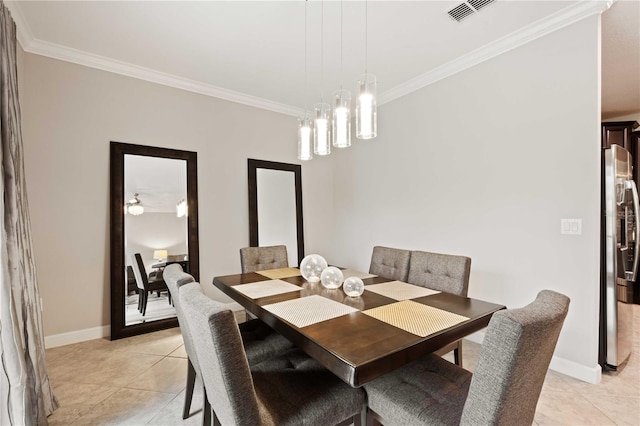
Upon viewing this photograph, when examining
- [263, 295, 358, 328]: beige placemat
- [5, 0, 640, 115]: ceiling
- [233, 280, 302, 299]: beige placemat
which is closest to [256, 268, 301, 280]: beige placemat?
[233, 280, 302, 299]: beige placemat

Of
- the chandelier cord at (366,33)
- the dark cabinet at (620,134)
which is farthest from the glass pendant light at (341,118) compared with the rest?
the dark cabinet at (620,134)

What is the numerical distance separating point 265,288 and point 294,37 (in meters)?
2.06

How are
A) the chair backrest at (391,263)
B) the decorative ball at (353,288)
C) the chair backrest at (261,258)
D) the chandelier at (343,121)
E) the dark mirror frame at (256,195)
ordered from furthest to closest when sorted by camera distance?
the dark mirror frame at (256,195) → the chair backrest at (261,258) → the chair backrest at (391,263) → the chandelier at (343,121) → the decorative ball at (353,288)

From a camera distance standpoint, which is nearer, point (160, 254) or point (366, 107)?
point (366, 107)

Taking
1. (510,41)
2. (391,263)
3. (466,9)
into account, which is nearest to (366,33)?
(466,9)

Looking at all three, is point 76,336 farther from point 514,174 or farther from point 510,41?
point 510,41

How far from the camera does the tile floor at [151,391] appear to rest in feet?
5.61

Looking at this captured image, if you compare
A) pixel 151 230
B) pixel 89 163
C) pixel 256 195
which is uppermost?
pixel 89 163

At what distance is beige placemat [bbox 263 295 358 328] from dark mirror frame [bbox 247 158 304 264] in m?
2.22

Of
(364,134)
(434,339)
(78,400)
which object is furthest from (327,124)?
(78,400)

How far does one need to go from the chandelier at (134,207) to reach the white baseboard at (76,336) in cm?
113

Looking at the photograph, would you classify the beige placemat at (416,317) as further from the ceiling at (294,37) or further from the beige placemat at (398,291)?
the ceiling at (294,37)

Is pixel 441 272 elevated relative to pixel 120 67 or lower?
lower

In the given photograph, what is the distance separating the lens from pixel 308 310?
54.6 inches
